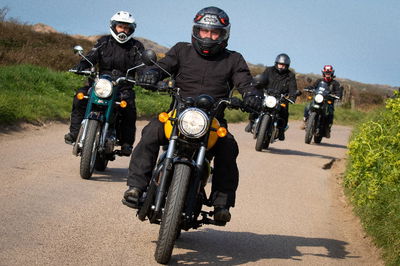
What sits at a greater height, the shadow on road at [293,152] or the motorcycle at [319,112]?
the motorcycle at [319,112]

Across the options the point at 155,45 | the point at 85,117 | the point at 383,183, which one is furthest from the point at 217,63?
the point at 155,45

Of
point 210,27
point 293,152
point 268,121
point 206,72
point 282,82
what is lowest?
point 293,152

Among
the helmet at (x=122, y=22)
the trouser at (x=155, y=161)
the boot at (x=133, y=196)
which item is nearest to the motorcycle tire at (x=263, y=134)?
the helmet at (x=122, y=22)

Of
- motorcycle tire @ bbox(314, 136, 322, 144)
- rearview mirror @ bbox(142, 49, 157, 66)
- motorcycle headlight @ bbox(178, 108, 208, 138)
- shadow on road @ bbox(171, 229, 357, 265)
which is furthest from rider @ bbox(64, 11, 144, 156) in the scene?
motorcycle tire @ bbox(314, 136, 322, 144)

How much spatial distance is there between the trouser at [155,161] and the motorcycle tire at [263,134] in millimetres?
9438

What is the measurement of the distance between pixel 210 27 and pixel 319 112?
13815 millimetres

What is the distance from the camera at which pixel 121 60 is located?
10.5 meters

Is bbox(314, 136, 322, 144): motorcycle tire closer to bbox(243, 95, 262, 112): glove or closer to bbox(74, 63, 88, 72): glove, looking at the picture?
bbox(74, 63, 88, 72): glove

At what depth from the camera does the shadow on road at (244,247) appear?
6383mm

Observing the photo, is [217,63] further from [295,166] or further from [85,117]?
[295,166]

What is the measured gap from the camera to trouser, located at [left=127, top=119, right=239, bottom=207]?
20.4ft

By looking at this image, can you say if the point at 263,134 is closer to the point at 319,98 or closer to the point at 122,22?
the point at 319,98

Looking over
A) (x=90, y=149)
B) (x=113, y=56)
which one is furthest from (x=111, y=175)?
(x=113, y=56)

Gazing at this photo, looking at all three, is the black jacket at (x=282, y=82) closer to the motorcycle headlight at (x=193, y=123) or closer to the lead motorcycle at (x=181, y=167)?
the lead motorcycle at (x=181, y=167)
